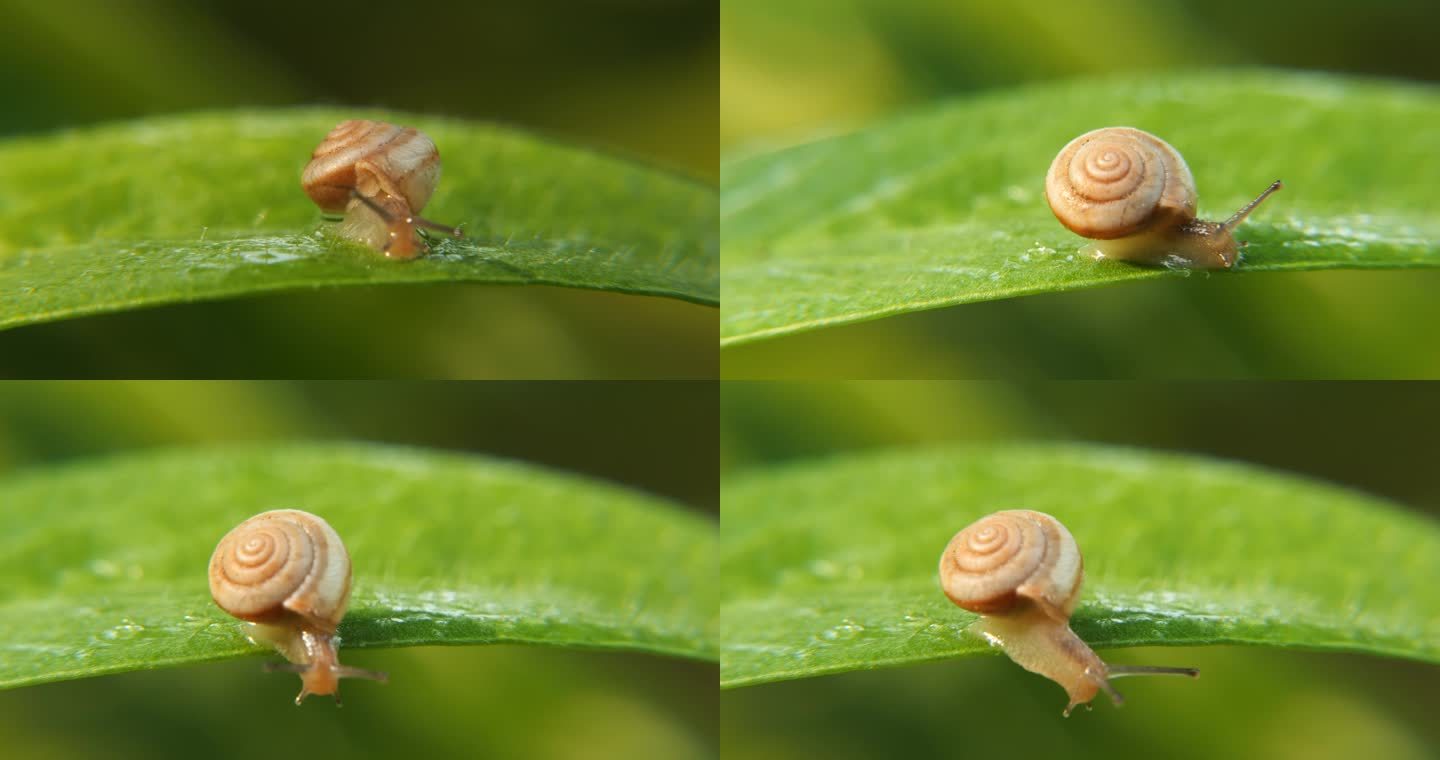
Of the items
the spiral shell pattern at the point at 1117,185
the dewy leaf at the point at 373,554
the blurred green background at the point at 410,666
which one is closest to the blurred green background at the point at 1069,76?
the blurred green background at the point at 410,666

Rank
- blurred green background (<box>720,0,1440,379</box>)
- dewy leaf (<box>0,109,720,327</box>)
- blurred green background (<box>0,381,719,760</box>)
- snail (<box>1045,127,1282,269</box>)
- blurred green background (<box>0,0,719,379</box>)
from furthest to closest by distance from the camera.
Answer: blurred green background (<box>720,0,1440,379</box>), blurred green background (<box>0,0,719,379</box>), blurred green background (<box>0,381,719,760</box>), snail (<box>1045,127,1282,269</box>), dewy leaf (<box>0,109,720,327</box>)

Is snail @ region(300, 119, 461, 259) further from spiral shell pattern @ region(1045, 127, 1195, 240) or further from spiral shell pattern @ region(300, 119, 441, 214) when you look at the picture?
spiral shell pattern @ region(1045, 127, 1195, 240)

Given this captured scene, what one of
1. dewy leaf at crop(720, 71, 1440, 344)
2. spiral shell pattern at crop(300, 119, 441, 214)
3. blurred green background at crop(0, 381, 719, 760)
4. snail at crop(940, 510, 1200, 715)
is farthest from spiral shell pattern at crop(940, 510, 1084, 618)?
blurred green background at crop(0, 381, 719, 760)

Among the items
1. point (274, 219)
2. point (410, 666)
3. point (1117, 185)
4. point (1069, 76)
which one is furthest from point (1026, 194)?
point (1069, 76)

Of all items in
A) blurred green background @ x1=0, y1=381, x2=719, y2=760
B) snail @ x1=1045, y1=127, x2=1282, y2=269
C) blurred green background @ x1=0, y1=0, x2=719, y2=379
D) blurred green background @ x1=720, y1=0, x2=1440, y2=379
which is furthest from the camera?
blurred green background @ x1=720, y1=0, x2=1440, y2=379

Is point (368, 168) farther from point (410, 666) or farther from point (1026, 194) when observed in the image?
point (410, 666)

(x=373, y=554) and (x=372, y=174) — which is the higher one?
(x=372, y=174)

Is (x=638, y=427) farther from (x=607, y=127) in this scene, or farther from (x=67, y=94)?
(x=67, y=94)
